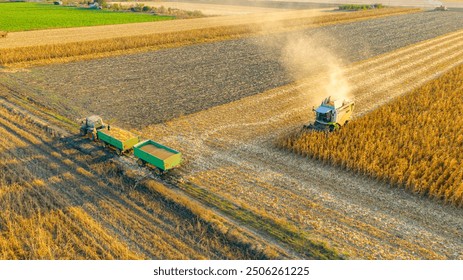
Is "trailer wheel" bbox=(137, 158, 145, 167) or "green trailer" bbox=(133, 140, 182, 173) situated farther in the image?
"trailer wheel" bbox=(137, 158, 145, 167)

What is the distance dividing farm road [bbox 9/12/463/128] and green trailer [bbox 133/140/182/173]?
5091 millimetres

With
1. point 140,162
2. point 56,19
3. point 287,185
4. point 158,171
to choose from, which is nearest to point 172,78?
point 140,162

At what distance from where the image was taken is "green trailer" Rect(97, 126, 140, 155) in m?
17.0

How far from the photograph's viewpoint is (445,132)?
1925cm

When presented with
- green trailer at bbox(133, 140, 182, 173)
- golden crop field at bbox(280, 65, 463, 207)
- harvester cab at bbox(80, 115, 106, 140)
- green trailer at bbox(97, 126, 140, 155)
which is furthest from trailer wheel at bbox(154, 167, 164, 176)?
golden crop field at bbox(280, 65, 463, 207)

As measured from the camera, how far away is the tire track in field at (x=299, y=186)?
485 inches

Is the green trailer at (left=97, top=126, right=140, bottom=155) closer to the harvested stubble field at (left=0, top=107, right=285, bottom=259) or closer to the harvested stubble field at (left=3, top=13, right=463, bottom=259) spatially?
the harvested stubble field at (left=0, top=107, right=285, bottom=259)

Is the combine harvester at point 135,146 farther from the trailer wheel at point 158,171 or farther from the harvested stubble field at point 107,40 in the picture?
the harvested stubble field at point 107,40

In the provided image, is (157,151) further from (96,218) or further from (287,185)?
(287,185)

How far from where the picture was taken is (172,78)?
3117 cm

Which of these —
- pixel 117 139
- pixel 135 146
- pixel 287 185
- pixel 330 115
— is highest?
pixel 330 115

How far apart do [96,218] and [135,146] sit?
4397mm

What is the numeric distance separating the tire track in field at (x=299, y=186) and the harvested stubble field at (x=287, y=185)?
4cm

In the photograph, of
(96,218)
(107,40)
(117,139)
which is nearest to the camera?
(96,218)
